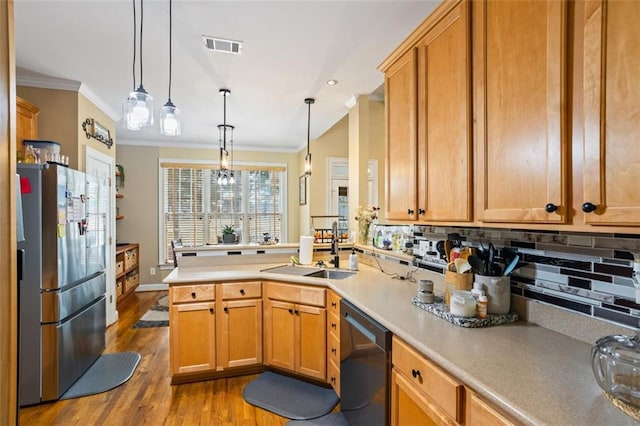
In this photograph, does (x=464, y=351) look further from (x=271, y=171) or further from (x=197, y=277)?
(x=271, y=171)

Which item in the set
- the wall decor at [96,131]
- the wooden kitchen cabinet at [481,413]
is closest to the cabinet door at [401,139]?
the wooden kitchen cabinet at [481,413]

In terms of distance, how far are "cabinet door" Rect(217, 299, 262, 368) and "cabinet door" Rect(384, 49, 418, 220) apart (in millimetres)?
1421

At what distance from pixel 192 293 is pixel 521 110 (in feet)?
8.20

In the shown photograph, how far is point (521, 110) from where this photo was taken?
1219 millimetres

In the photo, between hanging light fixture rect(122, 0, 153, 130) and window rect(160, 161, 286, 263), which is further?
window rect(160, 161, 286, 263)

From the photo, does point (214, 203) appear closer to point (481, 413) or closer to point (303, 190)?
point (303, 190)

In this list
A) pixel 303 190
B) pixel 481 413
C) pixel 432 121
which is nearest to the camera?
pixel 481 413

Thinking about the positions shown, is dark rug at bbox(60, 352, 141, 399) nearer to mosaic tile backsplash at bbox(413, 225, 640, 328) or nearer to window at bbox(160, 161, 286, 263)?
window at bbox(160, 161, 286, 263)

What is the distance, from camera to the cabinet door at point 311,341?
2.46 meters

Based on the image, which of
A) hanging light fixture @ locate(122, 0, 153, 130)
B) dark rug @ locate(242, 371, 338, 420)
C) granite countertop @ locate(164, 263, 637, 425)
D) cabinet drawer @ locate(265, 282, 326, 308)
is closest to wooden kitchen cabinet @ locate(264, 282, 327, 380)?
cabinet drawer @ locate(265, 282, 326, 308)

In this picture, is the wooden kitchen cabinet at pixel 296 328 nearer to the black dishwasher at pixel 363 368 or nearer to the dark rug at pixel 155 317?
the black dishwasher at pixel 363 368

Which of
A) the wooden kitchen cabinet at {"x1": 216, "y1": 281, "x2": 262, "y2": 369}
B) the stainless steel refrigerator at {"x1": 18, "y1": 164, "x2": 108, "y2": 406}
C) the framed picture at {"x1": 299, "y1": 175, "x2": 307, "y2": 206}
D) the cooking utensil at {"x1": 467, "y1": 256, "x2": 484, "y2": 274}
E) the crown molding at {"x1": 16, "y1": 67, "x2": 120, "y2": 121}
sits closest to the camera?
the cooking utensil at {"x1": 467, "y1": 256, "x2": 484, "y2": 274}

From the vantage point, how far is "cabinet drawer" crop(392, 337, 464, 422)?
111cm

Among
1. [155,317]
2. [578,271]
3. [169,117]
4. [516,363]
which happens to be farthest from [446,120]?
[155,317]
